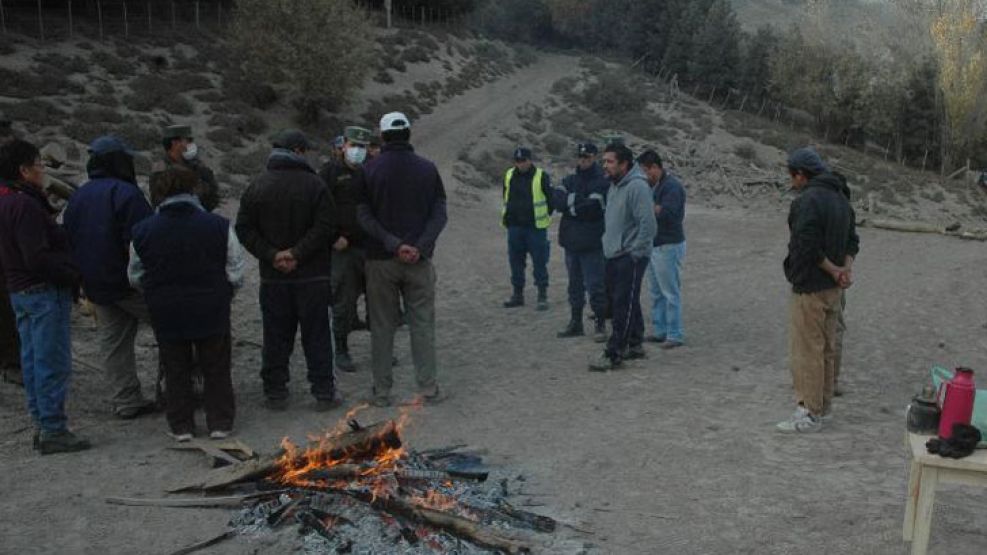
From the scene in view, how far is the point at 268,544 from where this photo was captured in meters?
4.55

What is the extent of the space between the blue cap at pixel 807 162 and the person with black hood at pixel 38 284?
202 inches

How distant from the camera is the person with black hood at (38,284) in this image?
5.75 metres

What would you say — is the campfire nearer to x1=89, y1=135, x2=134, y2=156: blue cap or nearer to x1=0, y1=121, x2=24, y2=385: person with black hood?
x1=89, y1=135, x2=134, y2=156: blue cap

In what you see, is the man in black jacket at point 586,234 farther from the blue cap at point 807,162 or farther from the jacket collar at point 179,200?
the jacket collar at point 179,200

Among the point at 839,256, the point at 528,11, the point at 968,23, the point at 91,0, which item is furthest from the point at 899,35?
the point at 839,256

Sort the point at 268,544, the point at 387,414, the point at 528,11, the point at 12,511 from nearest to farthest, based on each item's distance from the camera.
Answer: the point at 268,544 < the point at 12,511 < the point at 387,414 < the point at 528,11

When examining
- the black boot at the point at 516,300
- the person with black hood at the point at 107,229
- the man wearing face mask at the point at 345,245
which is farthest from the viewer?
the black boot at the point at 516,300

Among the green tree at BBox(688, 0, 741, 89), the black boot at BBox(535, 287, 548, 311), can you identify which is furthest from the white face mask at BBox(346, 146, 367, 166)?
the green tree at BBox(688, 0, 741, 89)

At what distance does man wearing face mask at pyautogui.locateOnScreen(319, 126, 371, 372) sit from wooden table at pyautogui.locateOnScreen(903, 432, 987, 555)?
5.47 m

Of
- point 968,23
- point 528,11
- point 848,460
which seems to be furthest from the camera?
point 528,11

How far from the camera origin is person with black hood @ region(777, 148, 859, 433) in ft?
20.5

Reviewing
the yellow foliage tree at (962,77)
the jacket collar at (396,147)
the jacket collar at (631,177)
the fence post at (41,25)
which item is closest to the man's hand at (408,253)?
the jacket collar at (396,147)

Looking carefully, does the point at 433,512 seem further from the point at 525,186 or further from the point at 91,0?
the point at 91,0

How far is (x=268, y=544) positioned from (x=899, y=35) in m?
52.2
